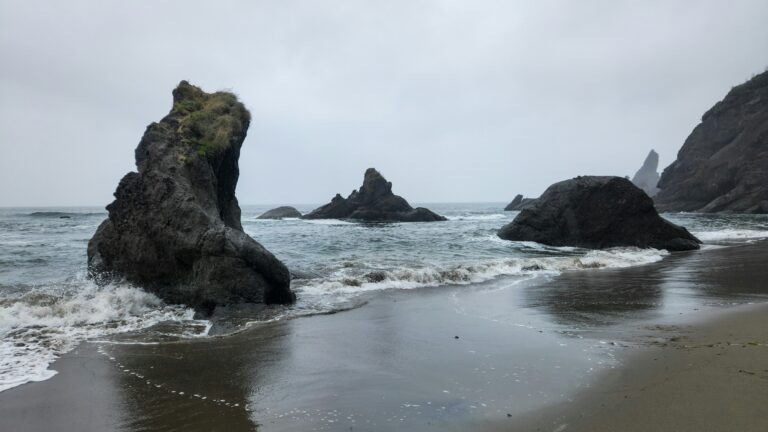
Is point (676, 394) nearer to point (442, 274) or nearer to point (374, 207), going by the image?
point (442, 274)

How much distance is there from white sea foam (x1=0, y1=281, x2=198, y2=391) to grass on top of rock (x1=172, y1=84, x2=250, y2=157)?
15.5 feet

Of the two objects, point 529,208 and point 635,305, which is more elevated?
point 529,208

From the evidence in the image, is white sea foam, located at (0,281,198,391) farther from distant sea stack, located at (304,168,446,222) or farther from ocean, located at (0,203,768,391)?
distant sea stack, located at (304,168,446,222)

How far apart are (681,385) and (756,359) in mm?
1541

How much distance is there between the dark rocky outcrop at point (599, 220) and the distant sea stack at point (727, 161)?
4297cm

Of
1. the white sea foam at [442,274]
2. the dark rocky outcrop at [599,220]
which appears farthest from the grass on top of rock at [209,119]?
the dark rocky outcrop at [599,220]

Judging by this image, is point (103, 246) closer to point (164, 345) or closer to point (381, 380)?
point (164, 345)

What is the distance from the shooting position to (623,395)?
4.66m

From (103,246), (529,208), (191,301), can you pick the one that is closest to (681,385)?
(191,301)

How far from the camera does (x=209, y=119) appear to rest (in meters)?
14.0

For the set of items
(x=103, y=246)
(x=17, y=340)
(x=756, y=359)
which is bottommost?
(x=17, y=340)

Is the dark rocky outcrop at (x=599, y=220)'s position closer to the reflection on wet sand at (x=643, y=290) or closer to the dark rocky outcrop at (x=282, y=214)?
the reflection on wet sand at (x=643, y=290)

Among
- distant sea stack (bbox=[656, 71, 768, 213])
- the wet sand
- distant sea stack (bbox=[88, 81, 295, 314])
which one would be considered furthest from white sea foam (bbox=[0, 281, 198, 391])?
distant sea stack (bbox=[656, 71, 768, 213])

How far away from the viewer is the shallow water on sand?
192 inches
